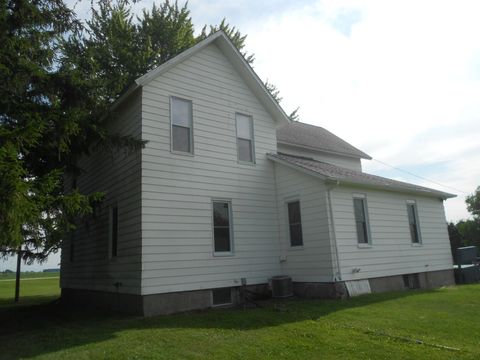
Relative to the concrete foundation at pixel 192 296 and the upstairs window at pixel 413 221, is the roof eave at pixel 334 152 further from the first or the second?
the concrete foundation at pixel 192 296

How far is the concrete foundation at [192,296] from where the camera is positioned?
10594 mm

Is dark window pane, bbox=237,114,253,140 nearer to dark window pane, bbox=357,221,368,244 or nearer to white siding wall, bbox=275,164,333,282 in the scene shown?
white siding wall, bbox=275,164,333,282

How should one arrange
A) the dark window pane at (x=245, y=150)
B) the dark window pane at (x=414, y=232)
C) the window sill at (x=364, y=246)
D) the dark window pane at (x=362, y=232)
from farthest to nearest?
the dark window pane at (x=414, y=232), the dark window pane at (x=245, y=150), the dark window pane at (x=362, y=232), the window sill at (x=364, y=246)

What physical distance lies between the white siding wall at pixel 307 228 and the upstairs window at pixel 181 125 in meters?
3.49

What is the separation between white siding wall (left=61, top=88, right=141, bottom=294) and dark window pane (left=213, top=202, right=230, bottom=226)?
2.57 meters

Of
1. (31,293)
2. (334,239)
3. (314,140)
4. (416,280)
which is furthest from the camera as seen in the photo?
(31,293)

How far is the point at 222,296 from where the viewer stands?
12.1 m

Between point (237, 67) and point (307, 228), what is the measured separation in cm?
611

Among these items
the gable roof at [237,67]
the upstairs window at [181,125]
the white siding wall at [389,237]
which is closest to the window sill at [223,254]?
the upstairs window at [181,125]

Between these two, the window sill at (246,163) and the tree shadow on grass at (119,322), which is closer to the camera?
the tree shadow on grass at (119,322)

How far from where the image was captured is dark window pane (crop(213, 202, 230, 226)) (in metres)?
12.6

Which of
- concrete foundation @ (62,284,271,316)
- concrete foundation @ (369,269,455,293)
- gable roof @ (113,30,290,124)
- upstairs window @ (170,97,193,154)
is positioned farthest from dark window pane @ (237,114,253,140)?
concrete foundation @ (369,269,455,293)

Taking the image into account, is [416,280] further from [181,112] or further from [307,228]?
[181,112]

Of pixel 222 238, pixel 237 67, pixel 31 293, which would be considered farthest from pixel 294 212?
pixel 31 293
